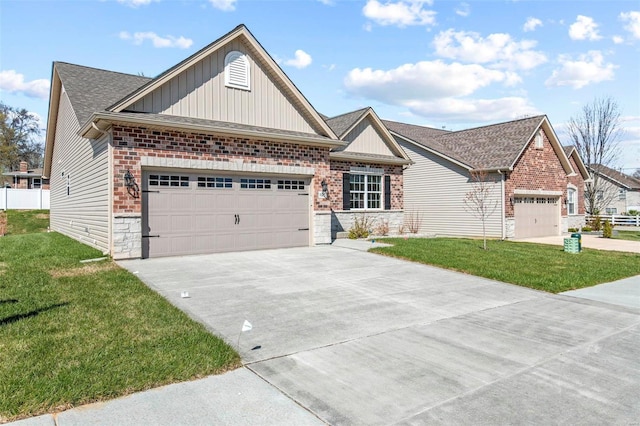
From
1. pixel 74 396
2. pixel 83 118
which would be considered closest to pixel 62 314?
pixel 74 396

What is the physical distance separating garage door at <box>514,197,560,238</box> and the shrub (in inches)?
321

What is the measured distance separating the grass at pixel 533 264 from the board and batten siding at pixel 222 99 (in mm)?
5590

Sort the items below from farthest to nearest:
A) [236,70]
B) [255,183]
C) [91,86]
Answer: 1. [91,86]
2. [255,183]
3. [236,70]

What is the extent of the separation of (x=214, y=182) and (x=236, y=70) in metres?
3.63

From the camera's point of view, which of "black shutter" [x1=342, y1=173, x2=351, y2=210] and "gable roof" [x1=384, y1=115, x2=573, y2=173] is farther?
"gable roof" [x1=384, y1=115, x2=573, y2=173]

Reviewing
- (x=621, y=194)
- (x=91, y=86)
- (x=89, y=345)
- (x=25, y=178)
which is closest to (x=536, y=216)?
(x=91, y=86)

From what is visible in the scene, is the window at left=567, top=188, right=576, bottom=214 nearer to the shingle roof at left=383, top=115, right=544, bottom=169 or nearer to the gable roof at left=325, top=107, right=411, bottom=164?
the shingle roof at left=383, top=115, right=544, bottom=169

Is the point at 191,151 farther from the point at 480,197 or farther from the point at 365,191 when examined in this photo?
the point at 480,197

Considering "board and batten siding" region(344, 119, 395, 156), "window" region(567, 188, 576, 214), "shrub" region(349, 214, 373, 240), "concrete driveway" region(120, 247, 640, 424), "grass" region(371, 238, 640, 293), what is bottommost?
"concrete driveway" region(120, 247, 640, 424)

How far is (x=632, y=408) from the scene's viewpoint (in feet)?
11.7

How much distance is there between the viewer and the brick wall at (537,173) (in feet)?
66.7

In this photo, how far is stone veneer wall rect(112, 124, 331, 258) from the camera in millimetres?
10602

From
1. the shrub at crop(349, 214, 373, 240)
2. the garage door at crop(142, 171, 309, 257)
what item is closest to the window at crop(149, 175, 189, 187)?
the garage door at crop(142, 171, 309, 257)

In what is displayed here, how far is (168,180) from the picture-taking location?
11531 millimetres
